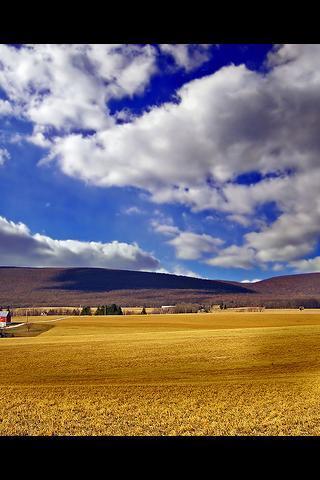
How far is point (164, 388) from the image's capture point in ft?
70.3

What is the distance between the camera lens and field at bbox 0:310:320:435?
14031 mm

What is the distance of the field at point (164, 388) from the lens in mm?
14031

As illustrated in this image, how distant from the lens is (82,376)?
2592 centimetres

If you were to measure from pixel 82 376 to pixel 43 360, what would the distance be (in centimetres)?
805
